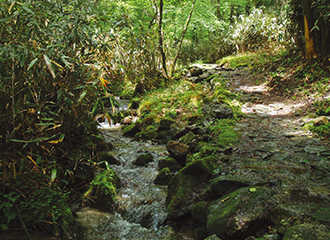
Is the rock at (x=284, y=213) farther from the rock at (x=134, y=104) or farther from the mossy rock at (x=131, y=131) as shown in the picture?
the rock at (x=134, y=104)

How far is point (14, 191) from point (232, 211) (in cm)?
231

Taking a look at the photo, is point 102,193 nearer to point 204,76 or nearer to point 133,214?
point 133,214

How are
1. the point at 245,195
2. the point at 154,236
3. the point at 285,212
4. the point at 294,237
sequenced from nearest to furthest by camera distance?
the point at 294,237
the point at 285,212
the point at 245,195
the point at 154,236

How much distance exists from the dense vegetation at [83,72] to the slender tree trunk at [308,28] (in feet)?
0.08

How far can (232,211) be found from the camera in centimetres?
233

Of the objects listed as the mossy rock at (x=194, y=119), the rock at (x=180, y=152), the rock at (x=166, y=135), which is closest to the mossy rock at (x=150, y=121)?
the rock at (x=166, y=135)

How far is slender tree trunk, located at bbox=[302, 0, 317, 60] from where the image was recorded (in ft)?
20.2

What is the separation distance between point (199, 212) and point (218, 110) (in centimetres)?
352

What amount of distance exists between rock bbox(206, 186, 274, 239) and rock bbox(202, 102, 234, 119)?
3.21 m

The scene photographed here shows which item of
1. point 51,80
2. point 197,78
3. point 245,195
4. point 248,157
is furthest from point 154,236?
point 197,78

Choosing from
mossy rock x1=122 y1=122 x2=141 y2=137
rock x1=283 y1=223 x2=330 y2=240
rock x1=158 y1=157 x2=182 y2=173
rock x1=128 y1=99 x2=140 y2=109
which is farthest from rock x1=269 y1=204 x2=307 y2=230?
rock x1=128 y1=99 x2=140 y2=109

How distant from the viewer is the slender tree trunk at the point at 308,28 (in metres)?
6.17

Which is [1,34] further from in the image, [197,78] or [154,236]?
[197,78]

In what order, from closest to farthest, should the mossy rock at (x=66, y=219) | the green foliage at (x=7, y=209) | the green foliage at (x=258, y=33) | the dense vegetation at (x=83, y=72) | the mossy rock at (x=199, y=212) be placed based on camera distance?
the green foliage at (x=7, y=209) < the dense vegetation at (x=83, y=72) < the mossy rock at (x=66, y=219) < the mossy rock at (x=199, y=212) < the green foliage at (x=258, y=33)
